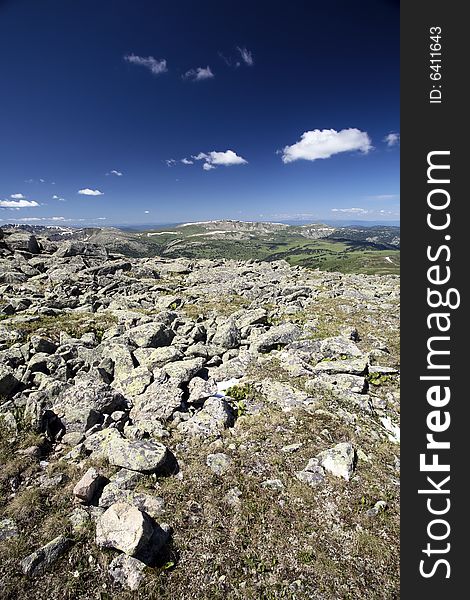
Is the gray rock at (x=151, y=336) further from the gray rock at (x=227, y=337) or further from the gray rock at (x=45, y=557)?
the gray rock at (x=45, y=557)

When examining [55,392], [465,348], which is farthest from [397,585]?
[55,392]

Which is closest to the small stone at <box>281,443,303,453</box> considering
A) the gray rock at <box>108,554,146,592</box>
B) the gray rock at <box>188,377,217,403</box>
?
the gray rock at <box>188,377,217,403</box>

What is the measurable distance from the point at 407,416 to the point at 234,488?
603 cm

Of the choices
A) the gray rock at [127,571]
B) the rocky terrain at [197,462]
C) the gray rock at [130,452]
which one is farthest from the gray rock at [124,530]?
the gray rock at [130,452]

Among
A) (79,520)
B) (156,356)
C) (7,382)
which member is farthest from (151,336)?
(79,520)

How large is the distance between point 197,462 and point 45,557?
4706 millimetres

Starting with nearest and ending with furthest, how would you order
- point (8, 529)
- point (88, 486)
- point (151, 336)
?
point (8, 529) → point (88, 486) → point (151, 336)

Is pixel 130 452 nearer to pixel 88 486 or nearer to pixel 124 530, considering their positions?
pixel 88 486

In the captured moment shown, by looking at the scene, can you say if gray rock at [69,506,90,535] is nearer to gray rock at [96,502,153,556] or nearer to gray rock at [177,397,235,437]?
gray rock at [96,502,153,556]

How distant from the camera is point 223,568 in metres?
6.94

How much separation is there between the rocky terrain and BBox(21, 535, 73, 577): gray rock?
34 millimetres

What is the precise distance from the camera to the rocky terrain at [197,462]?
264 inches

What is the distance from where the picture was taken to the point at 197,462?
33.1 feet

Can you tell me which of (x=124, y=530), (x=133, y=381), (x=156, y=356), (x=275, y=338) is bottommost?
(x=124, y=530)
